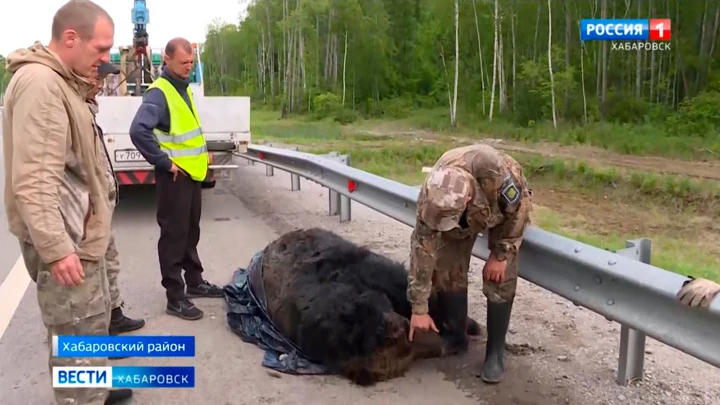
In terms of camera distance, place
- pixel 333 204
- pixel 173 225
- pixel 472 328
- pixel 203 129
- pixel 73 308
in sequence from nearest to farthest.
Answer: pixel 73 308
pixel 472 328
pixel 173 225
pixel 333 204
pixel 203 129

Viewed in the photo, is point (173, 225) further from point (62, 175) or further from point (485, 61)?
point (485, 61)

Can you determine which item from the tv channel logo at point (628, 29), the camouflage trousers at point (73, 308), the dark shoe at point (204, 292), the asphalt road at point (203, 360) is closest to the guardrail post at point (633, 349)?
the asphalt road at point (203, 360)

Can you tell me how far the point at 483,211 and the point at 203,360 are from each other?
186 centimetres

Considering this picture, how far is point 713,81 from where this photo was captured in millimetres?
32594

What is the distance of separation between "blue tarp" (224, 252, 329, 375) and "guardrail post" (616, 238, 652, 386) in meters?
1.56

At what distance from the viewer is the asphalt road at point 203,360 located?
3463mm

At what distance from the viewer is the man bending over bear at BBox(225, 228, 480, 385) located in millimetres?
3596

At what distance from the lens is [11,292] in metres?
5.46

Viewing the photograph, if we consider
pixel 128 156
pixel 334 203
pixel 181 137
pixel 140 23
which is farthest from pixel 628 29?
Result: pixel 181 137

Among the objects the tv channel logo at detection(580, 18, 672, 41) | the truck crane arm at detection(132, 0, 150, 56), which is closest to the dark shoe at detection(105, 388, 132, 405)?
the truck crane arm at detection(132, 0, 150, 56)

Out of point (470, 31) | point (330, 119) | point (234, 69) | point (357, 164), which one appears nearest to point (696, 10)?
point (470, 31)

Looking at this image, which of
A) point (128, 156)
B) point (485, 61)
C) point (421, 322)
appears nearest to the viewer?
point (421, 322)

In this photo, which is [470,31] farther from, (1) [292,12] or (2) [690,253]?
(2) [690,253]

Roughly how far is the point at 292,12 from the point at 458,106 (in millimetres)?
17203
